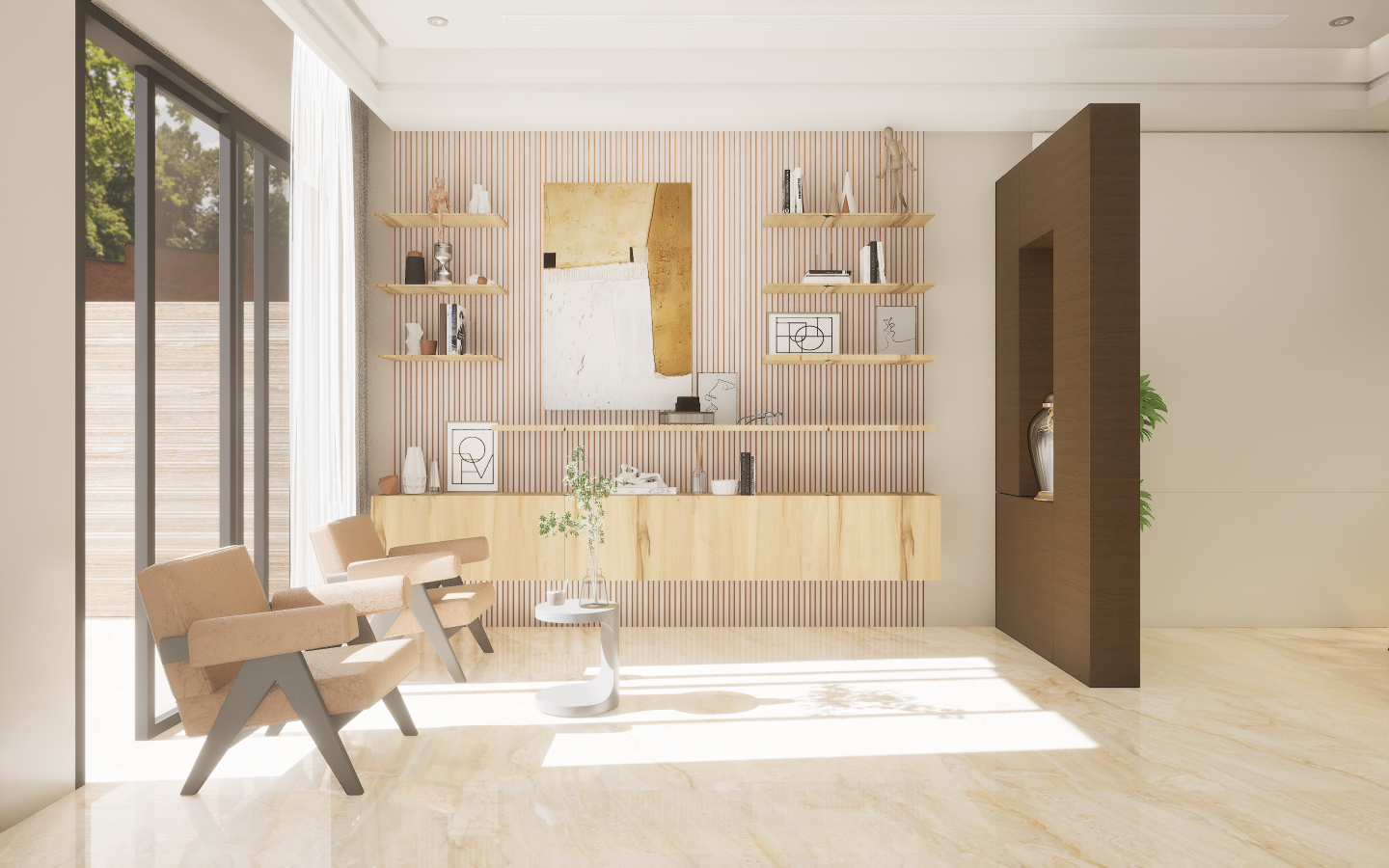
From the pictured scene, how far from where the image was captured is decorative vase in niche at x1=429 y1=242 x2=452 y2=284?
15.8 ft

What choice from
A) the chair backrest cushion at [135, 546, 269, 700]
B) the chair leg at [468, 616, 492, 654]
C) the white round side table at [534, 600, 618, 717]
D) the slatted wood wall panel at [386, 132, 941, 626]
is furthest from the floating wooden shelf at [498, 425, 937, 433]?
the chair backrest cushion at [135, 546, 269, 700]

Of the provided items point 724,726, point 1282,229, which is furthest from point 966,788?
point 1282,229

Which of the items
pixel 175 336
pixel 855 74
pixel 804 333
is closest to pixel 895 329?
pixel 804 333

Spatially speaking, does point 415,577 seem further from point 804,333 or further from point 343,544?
point 804,333

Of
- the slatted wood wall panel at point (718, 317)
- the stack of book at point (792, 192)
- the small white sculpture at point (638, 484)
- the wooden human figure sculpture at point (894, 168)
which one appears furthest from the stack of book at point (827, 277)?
the small white sculpture at point (638, 484)

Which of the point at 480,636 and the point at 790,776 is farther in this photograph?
the point at 480,636

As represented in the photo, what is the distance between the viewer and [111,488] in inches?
195

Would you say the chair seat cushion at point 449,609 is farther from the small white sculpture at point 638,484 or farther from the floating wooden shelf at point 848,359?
the floating wooden shelf at point 848,359

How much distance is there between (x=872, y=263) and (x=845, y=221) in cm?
31

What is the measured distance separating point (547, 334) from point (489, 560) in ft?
4.84

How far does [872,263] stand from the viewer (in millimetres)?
4758

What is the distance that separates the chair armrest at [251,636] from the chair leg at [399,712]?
67cm

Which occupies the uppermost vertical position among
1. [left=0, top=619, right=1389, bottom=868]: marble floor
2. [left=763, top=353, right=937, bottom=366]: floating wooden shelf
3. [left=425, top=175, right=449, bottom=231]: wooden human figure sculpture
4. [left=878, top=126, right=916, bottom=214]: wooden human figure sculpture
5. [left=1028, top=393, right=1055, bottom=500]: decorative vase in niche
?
[left=878, top=126, right=916, bottom=214]: wooden human figure sculpture

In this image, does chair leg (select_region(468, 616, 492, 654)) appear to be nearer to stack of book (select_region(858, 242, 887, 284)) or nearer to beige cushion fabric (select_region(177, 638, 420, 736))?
beige cushion fabric (select_region(177, 638, 420, 736))
